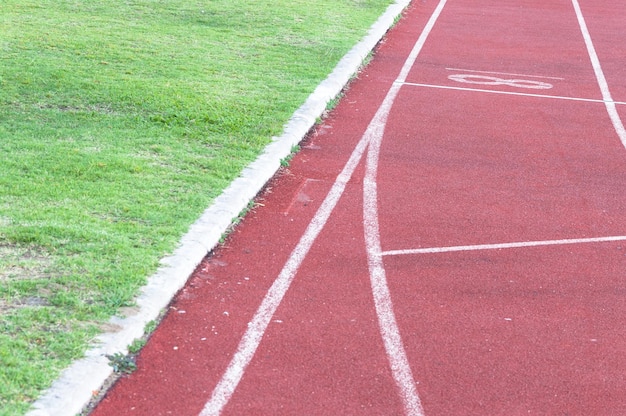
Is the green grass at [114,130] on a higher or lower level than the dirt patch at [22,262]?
lower

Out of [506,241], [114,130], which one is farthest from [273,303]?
[114,130]

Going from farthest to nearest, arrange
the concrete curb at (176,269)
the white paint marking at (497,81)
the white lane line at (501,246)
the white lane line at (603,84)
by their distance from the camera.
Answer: the white paint marking at (497,81) → the white lane line at (603,84) → the white lane line at (501,246) → the concrete curb at (176,269)

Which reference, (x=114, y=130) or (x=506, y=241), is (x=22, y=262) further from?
(x=506, y=241)

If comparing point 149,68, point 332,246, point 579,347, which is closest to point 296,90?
point 149,68

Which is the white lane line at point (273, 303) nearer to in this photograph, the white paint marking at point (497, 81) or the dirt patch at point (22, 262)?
the dirt patch at point (22, 262)

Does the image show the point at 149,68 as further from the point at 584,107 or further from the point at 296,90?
the point at 584,107

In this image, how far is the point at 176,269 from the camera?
6.96 m

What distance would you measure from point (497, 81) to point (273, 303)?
8.88 meters

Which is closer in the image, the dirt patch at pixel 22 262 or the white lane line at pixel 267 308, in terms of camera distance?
the white lane line at pixel 267 308

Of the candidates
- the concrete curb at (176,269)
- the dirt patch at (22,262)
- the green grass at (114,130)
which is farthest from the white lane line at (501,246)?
the dirt patch at (22,262)

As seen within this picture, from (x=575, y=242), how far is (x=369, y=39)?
28.9 ft

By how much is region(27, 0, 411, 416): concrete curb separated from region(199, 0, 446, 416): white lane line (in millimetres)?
629

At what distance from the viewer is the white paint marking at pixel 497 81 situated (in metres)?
14.6

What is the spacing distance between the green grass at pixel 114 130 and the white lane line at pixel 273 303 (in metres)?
0.86
